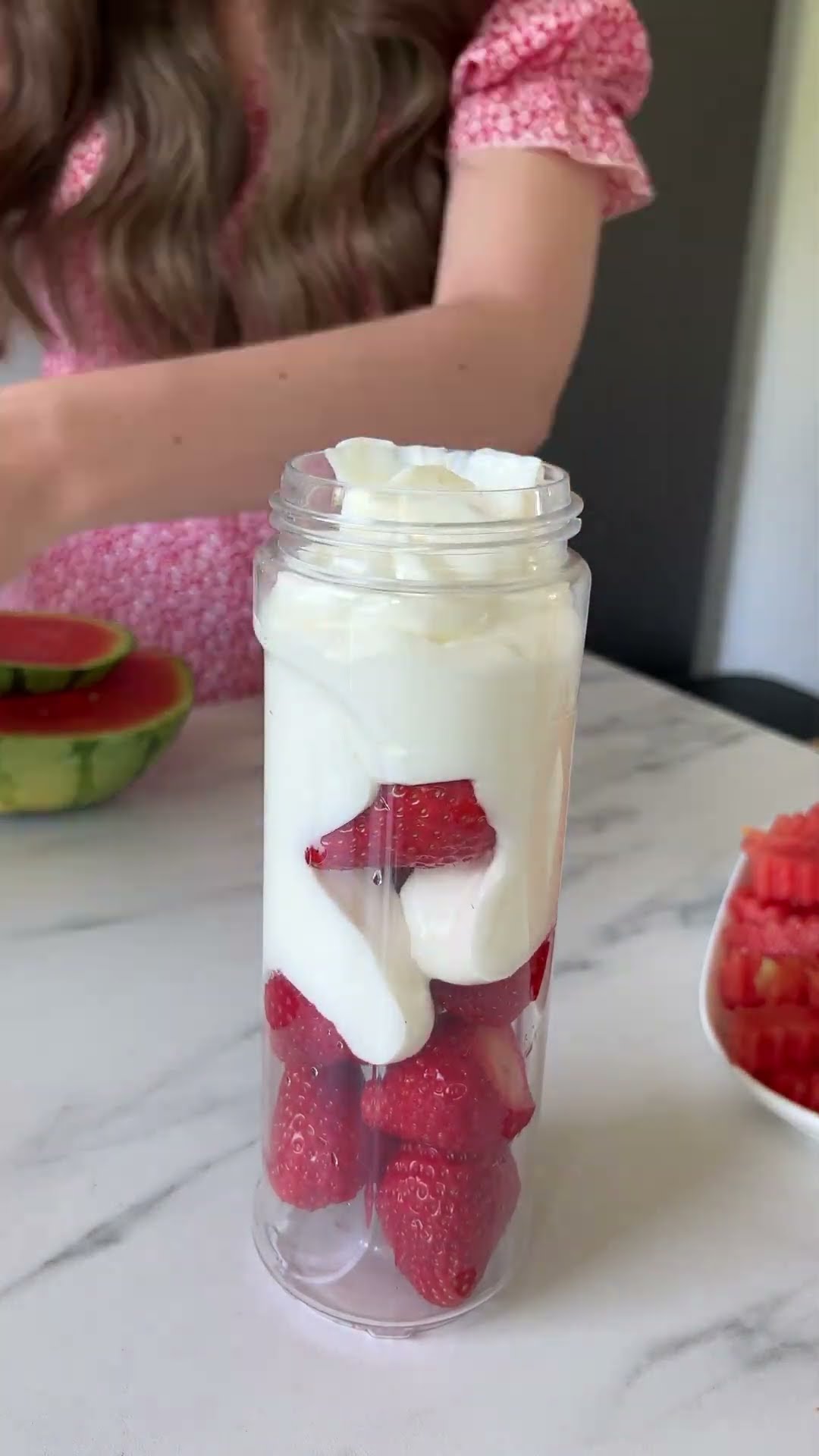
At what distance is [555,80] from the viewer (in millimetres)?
819

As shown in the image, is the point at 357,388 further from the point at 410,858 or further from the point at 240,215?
the point at 410,858

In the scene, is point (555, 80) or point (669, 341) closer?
→ point (555, 80)

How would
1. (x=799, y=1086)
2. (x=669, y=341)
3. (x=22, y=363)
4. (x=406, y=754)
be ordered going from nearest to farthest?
(x=406, y=754) < (x=799, y=1086) < (x=22, y=363) < (x=669, y=341)

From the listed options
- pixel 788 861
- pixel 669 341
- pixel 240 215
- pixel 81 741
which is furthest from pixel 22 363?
pixel 788 861

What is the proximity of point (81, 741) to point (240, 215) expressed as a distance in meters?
0.49

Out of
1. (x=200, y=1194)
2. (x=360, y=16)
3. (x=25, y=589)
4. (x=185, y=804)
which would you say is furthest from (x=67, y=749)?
(x=360, y=16)

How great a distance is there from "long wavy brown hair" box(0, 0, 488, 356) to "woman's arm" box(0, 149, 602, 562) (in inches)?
2.6

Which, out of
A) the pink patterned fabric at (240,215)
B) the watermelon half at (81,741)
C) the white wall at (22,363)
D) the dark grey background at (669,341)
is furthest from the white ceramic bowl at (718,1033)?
the dark grey background at (669,341)

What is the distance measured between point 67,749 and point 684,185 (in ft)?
4.49

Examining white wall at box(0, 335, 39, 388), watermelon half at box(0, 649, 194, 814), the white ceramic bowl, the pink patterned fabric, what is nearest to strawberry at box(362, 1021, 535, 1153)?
the white ceramic bowl

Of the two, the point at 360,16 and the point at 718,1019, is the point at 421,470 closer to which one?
the point at 718,1019

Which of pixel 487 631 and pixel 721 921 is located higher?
pixel 487 631

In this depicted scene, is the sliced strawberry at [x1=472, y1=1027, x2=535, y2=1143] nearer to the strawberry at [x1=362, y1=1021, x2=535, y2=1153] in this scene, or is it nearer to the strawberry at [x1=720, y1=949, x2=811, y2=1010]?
the strawberry at [x1=362, y1=1021, x2=535, y2=1153]

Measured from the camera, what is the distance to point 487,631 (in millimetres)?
330
